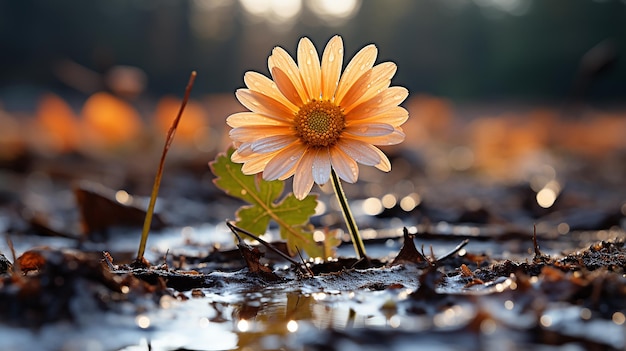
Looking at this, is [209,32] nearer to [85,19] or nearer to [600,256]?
[85,19]

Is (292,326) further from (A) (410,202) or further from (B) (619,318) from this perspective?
(A) (410,202)

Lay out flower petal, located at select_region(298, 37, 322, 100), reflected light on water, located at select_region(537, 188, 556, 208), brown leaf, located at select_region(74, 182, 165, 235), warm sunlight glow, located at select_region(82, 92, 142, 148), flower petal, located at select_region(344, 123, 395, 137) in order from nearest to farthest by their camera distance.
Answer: flower petal, located at select_region(344, 123, 395, 137) < flower petal, located at select_region(298, 37, 322, 100) < brown leaf, located at select_region(74, 182, 165, 235) < reflected light on water, located at select_region(537, 188, 556, 208) < warm sunlight glow, located at select_region(82, 92, 142, 148)

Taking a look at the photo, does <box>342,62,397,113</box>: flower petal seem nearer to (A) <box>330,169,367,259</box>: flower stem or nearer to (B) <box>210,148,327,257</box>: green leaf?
(A) <box>330,169,367,259</box>: flower stem

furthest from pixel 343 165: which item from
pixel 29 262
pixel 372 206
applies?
pixel 372 206

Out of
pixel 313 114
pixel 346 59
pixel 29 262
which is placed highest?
pixel 346 59

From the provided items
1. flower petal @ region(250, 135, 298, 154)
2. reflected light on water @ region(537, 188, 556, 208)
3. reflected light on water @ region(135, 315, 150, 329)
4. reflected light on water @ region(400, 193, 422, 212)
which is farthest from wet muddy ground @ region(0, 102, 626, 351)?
reflected light on water @ region(537, 188, 556, 208)

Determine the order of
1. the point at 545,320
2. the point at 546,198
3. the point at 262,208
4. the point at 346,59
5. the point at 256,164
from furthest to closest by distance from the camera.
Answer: the point at 346,59
the point at 546,198
the point at 262,208
the point at 256,164
the point at 545,320

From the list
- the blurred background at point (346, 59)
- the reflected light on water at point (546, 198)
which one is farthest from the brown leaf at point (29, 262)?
the blurred background at point (346, 59)
